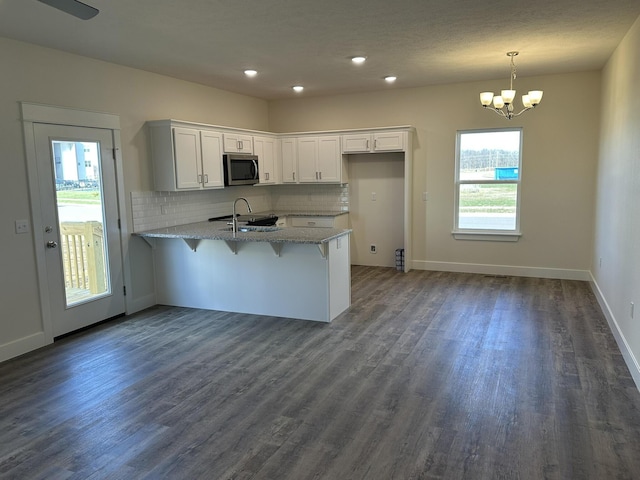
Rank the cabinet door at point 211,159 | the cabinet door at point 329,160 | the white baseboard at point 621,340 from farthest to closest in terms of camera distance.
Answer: the cabinet door at point 329,160 → the cabinet door at point 211,159 → the white baseboard at point 621,340

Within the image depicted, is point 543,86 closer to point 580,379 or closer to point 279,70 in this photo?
point 279,70

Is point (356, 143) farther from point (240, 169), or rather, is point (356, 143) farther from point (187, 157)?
point (187, 157)

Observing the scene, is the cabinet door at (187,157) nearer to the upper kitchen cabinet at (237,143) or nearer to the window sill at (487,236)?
the upper kitchen cabinet at (237,143)

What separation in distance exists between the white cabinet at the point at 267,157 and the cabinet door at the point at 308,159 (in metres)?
0.40

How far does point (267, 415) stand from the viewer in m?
3.04

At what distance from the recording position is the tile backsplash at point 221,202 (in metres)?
5.57

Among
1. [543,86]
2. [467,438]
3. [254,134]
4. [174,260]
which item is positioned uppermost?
[543,86]

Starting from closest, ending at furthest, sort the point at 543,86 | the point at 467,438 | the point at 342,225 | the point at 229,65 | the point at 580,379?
the point at 467,438
the point at 580,379
the point at 229,65
the point at 543,86
the point at 342,225

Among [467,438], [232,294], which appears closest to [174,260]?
[232,294]

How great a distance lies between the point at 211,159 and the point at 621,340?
482 cm

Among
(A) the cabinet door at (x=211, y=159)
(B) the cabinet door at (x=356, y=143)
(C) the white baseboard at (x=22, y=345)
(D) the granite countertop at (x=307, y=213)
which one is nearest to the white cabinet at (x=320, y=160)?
(B) the cabinet door at (x=356, y=143)

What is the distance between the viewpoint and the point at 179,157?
5527mm

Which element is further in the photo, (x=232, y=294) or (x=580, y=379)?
(x=232, y=294)

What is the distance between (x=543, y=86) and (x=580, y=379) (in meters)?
4.38
